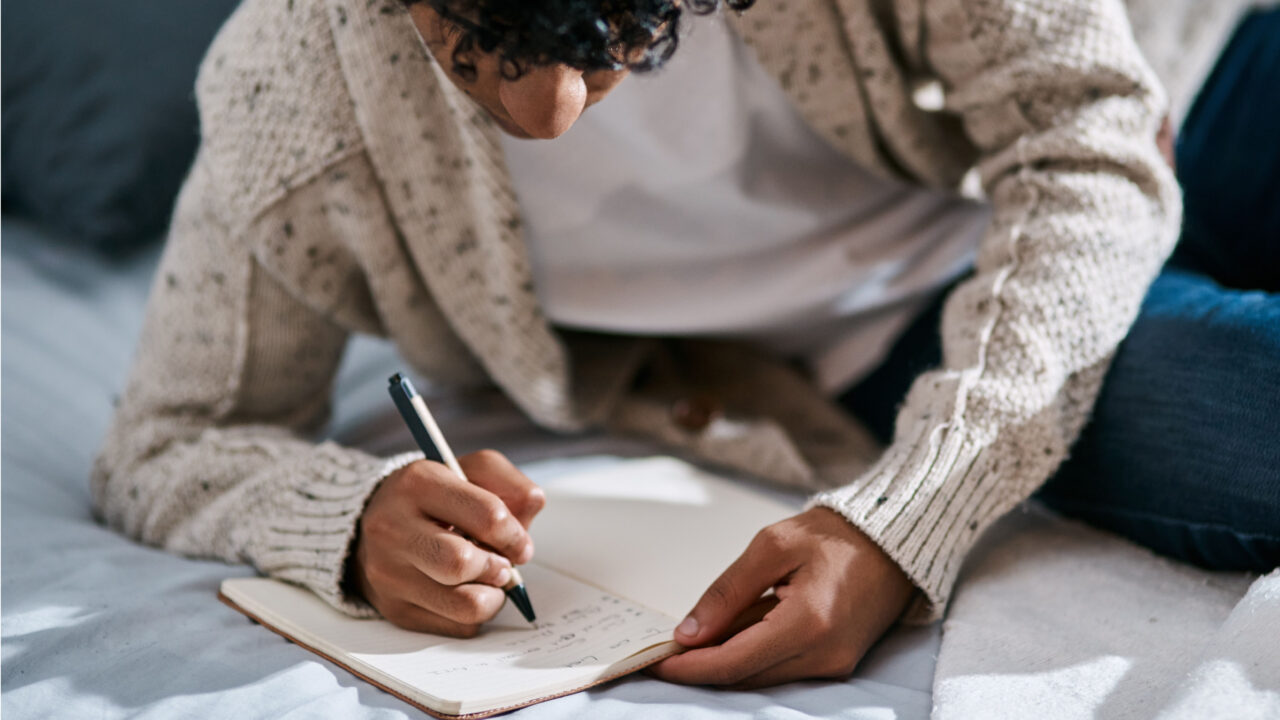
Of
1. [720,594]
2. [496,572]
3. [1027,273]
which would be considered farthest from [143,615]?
[1027,273]

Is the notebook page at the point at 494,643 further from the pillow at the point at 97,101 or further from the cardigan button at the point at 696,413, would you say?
the pillow at the point at 97,101

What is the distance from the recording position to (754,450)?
2.49ft

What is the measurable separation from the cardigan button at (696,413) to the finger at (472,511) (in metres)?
0.33

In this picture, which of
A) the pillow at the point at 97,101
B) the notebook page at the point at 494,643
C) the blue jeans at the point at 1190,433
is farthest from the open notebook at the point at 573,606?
the pillow at the point at 97,101

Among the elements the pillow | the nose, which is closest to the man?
the nose

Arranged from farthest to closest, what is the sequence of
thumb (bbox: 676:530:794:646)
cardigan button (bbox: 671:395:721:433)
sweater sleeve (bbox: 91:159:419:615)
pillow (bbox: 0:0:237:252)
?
pillow (bbox: 0:0:237:252) < cardigan button (bbox: 671:395:721:433) < sweater sleeve (bbox: 91:159:419:615) < thumb (bbox: 676:530:794:646)

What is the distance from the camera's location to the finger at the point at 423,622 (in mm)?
487

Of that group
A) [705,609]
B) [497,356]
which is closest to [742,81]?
[497,356]

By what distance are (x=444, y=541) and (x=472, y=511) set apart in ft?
0.07

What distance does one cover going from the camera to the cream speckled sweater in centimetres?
54

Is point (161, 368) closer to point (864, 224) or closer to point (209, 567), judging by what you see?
point (209, 567)

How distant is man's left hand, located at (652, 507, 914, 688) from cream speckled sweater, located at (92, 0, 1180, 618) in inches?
0.8

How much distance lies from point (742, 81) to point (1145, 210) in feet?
0.96

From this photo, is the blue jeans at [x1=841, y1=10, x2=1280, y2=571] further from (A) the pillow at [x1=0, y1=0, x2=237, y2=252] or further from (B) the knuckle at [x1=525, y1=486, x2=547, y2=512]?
Result: (A) the pillow at [x1=0, y1=0, x2=237, y2=252]
